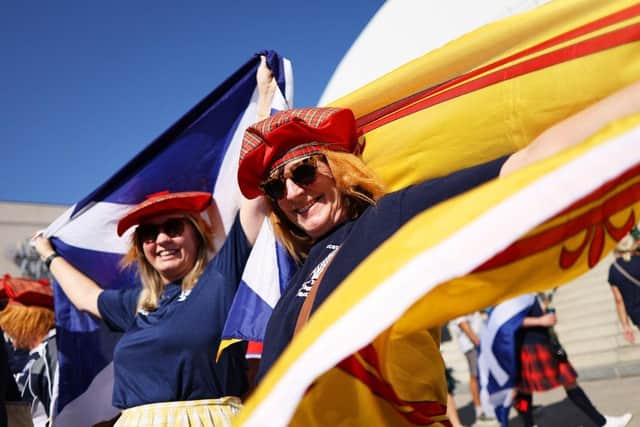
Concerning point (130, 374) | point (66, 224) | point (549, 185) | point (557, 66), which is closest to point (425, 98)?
point (557, 66)

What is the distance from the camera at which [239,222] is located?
2814 millimetres

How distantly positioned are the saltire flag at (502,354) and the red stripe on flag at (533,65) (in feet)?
14.6

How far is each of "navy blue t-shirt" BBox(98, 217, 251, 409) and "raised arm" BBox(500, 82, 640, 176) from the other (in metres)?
1.64

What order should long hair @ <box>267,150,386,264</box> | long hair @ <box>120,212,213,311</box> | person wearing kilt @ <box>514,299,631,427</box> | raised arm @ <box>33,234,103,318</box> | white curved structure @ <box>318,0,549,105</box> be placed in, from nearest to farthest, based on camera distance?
long hair @ <box>267,150,386,264</box>, long hair @ <box>120,212,213,311</box>, raised arm @ <box>33,234,103,318</box>, person wearing kilt @ <box>514,299,631,427</box>, white curved structure @ <box>318,0,549,105</box>

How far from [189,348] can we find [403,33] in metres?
12.3

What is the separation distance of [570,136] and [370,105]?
1387mm

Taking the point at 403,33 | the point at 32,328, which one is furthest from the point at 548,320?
the point at 403,33

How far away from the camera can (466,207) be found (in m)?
1.09

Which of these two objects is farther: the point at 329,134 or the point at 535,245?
the point at 329,134

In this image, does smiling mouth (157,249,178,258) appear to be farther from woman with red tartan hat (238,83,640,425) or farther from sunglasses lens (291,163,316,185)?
sunglasses lens (291,163,316,185)

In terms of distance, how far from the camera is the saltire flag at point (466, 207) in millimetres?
1011

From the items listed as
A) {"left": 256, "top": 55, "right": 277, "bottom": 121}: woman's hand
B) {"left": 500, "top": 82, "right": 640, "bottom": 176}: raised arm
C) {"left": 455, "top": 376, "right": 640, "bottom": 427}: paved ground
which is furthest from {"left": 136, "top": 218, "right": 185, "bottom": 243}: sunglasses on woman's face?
{"left": 455, "top": 376, "right": 640, "bottom": 427}: paved ground

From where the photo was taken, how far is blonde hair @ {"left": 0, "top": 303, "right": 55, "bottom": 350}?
4.78 meters

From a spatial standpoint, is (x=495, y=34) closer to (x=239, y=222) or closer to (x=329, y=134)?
(x=329, y=134)
